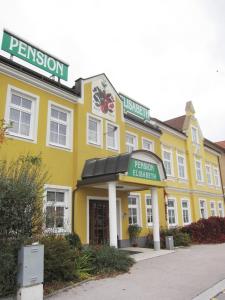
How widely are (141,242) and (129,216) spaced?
1517 mm

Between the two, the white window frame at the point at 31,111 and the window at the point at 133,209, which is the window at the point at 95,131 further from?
the window at the point at 133,209

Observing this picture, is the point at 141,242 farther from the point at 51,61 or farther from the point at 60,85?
the point at 51,61

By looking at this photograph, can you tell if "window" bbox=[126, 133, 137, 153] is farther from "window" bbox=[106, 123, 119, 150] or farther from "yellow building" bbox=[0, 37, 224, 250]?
"window" bbox=[106, 123, 119, 150]

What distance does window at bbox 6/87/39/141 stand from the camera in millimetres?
10984

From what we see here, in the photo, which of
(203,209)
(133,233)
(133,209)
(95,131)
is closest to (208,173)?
(203,209)

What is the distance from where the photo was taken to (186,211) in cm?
2169

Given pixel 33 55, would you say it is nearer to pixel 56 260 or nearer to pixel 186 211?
pixel 56 260

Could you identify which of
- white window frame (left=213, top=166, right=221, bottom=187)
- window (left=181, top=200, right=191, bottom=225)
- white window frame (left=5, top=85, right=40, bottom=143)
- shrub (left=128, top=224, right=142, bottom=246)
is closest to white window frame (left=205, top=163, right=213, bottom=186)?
white window frame (left=213, top=166, right=221, bottom=187)

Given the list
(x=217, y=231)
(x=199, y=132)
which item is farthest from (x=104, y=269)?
(x=199, y=132)

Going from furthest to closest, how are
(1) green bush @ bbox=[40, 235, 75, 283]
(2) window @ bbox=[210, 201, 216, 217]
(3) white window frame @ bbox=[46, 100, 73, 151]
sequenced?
1. (2) window @ bbox=[210, 201, 216, 217]
2. (3) white window frame @ bbox=[46, 100, 73, 151]
3. (1) green bush @ bbox=[40, 235, 75, 283]

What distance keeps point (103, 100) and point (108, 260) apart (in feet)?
26.7

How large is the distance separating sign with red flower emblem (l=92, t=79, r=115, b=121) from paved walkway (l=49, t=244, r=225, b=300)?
720 centimetres

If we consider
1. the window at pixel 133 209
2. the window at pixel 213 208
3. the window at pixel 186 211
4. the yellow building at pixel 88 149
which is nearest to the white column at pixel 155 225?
the yellow building at pixel 88 149

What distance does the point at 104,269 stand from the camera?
898cm
